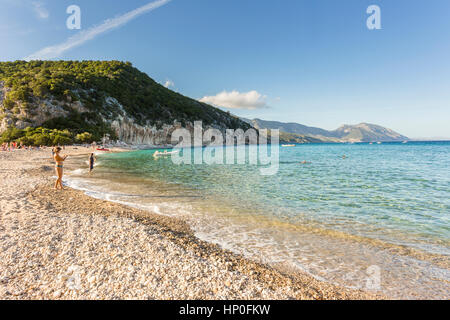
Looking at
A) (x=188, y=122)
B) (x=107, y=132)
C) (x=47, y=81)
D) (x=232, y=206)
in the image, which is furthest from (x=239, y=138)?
(x=232, y=206)

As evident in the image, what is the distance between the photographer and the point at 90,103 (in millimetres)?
67375

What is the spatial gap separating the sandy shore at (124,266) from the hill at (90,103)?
2255 inches

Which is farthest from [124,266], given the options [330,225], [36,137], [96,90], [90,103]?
[96,90]

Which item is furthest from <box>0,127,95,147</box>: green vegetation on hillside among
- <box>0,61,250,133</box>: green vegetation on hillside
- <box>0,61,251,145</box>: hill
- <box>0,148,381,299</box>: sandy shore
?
Result: <box>0,148,381,299</box>: sandy shore

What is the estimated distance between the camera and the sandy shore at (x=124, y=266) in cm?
382

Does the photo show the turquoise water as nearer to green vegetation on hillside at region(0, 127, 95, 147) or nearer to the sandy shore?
the sandy shore

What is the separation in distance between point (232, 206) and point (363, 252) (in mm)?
5651

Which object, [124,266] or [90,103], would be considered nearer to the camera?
[124,266]

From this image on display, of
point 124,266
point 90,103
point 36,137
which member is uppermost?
point 90,103

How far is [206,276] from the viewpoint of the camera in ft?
14.2

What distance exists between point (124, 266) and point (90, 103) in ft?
252

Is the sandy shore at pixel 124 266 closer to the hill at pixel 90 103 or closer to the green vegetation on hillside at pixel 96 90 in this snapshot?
the hill at pixel 90 103

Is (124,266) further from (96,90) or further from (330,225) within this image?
(96,90)
